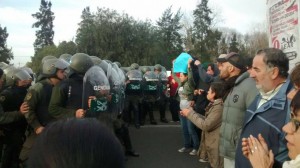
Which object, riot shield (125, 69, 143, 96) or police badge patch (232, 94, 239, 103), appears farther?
riot shield (125, 69, 143, 96)

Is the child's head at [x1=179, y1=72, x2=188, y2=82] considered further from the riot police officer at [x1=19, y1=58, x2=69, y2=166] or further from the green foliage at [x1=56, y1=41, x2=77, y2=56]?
the green foliage at [x1=56, y1=41, x2=77, y2=56]

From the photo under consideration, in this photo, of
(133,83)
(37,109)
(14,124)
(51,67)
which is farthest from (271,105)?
(133,83)

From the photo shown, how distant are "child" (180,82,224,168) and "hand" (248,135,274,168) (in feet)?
6.96

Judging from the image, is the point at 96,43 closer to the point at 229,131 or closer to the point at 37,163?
the point at 229,131

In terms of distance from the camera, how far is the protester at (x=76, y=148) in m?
1.16

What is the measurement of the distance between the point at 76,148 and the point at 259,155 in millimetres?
1533

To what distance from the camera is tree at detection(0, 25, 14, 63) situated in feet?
174

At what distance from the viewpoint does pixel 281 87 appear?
2973 millimetres

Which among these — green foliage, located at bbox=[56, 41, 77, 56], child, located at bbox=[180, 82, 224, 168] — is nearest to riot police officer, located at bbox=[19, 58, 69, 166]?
child, located at bbox=[180, 82, 224, 168]

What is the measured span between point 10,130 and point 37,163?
5054 mm

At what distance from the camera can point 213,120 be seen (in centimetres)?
504

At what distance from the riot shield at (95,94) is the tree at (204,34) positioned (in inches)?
1786

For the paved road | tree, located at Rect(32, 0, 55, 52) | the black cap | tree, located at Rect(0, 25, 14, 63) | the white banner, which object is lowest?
the paved road

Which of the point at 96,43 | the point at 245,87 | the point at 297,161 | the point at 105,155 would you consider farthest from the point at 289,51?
the point at 96,43
